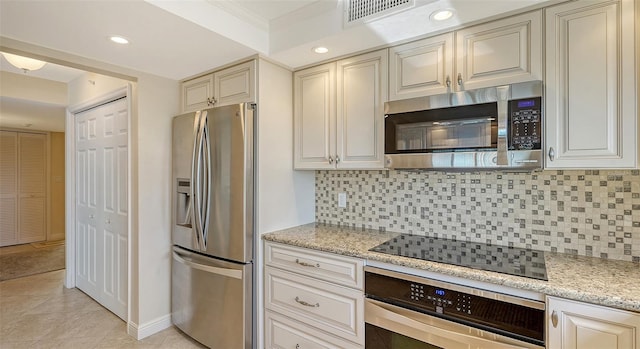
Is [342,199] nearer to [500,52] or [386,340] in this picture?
[386,340]

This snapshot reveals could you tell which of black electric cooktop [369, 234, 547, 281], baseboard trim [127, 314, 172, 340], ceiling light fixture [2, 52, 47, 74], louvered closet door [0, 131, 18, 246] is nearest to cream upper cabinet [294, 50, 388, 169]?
black electric cooktop [369, 234, 547, 281]

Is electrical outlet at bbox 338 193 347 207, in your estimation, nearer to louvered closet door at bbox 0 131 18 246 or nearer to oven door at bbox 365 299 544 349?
oven door at bbox 365 299 544 349

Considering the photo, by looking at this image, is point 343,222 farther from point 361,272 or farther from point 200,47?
point 200,47

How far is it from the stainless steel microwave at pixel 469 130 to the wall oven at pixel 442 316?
648 millimetres

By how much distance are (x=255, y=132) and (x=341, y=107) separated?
2.11 ft

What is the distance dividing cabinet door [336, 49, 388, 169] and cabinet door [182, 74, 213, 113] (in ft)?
3.59

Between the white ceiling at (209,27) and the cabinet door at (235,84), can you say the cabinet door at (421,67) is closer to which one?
the white ceiling at (209,27)

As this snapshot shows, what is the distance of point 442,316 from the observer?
1.45 metres

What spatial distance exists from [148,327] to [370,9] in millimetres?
2899

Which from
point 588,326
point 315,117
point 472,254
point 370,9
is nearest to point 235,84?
point 315,117

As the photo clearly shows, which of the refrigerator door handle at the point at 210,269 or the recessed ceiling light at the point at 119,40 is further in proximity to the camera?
the refrigerator door handle at the point at 210,269

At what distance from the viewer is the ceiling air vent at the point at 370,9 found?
1607 millimetres

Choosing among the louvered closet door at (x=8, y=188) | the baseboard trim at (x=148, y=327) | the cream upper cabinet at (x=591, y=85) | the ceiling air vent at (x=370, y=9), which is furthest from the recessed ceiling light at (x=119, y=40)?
the louvered closet door at (x=8, y=188)

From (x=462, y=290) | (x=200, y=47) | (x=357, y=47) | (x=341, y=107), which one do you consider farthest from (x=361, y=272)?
(x=200, y=47)
